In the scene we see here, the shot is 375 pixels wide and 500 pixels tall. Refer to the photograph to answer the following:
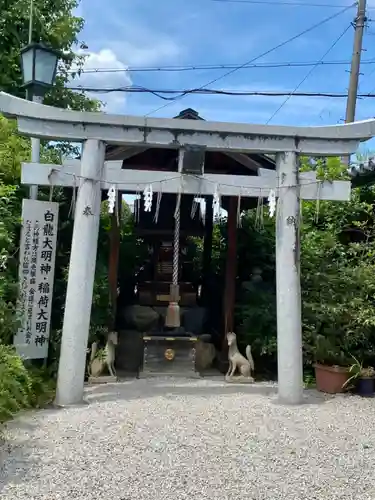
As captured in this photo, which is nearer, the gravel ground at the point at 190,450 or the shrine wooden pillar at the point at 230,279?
the gravel ground at the point at 190,450

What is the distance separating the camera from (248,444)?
16.7ft

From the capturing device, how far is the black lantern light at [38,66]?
7.23 meters

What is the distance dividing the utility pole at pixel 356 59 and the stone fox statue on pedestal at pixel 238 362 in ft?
32.1

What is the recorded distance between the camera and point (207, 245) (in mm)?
10898

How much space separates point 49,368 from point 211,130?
3940mm

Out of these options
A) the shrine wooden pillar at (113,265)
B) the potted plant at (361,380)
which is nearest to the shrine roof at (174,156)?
the shrine wooden pillar at (113,265)

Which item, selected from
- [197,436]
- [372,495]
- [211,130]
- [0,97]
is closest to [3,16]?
[0,97]

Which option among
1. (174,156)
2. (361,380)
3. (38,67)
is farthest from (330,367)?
(38,67)

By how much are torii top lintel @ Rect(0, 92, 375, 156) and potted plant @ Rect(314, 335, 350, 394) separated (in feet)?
8.82

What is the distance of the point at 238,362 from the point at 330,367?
1395 millimetres

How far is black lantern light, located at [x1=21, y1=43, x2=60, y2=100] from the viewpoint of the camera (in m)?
7.23

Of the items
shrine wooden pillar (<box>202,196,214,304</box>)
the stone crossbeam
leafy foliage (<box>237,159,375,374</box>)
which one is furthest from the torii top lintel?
shrine wooden pillar (<box>202,196,214,304</box>)

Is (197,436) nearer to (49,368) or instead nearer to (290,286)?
(290,286)

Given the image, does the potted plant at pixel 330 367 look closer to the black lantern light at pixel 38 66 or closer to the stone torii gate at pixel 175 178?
the stone torii gate at pixel 175 178
